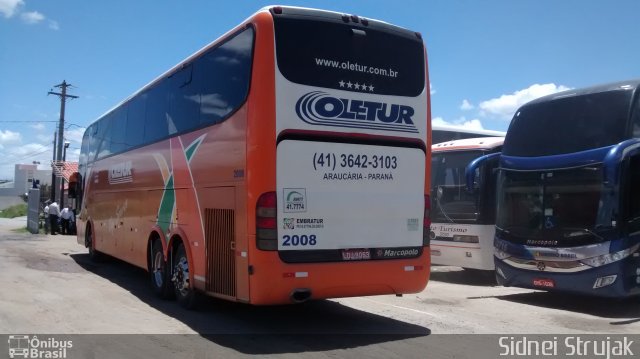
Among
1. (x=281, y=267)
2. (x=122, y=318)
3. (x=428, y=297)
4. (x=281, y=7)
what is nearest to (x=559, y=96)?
(x=428, y=297)

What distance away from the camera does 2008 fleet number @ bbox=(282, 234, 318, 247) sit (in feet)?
22.3

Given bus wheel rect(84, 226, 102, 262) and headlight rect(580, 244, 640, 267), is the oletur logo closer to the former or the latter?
headlight rect(580, 244, 640, 267)

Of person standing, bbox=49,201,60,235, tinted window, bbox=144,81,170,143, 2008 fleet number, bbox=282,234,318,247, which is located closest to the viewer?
2008 fleet number, bbox=282,234,318,247

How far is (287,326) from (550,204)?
17.0 feet

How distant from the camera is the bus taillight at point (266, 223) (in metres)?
6.69

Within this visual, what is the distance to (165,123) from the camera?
981 cm

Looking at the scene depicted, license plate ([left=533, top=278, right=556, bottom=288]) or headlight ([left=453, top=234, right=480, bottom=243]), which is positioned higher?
headlight ([left=453, top=234, right=480, bottom=243])

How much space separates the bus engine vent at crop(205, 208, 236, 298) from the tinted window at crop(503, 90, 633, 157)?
19.5 ft

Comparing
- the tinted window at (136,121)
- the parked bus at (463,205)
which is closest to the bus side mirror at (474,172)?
the parked bus at (463,205)

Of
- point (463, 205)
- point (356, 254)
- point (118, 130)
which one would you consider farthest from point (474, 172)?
point (118, 130)

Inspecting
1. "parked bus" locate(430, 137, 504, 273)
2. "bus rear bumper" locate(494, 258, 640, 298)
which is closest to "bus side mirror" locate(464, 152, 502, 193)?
"parked bus" locate(430, 137, 504, 273)

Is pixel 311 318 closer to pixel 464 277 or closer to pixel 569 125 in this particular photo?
pixel 569 125

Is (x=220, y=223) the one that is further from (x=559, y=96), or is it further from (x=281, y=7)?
(x=559, y=96)

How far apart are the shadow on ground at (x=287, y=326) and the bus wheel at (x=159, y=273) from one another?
16cm
